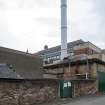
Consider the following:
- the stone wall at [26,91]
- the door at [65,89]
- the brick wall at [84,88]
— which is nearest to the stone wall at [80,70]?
the brick wall at [84,88]

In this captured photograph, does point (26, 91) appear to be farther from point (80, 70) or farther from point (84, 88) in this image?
point (80, 70)

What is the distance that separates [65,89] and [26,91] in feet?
19.0

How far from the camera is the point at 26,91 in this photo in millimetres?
16406

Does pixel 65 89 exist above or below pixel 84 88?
below

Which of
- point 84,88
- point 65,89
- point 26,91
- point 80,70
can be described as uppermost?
point 80,70

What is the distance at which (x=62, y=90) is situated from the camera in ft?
68.4

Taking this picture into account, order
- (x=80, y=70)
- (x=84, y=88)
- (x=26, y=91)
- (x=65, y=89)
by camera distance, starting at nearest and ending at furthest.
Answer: (x=26, y=91)
(x=65, y=89)
(x=84, y=88)
(x=80, y=70)

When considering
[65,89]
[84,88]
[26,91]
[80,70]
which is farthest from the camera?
[80,70]

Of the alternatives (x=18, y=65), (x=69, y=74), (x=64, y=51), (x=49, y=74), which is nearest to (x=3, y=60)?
(x=18, y=65)

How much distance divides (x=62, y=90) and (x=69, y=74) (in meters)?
11.4

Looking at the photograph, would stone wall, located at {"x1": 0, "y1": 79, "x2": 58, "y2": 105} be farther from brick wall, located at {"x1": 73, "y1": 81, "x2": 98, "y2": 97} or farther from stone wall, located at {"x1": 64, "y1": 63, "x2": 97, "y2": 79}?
stone wall, located at {"x1": 64, "y1": 63, "x2": 97, "y2": 79}

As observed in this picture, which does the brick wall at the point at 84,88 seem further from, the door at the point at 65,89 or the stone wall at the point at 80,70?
the stone wall at the point at 80,70

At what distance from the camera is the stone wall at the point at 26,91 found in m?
14.7

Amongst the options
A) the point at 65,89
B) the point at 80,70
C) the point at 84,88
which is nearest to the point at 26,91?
the point at 65,89
